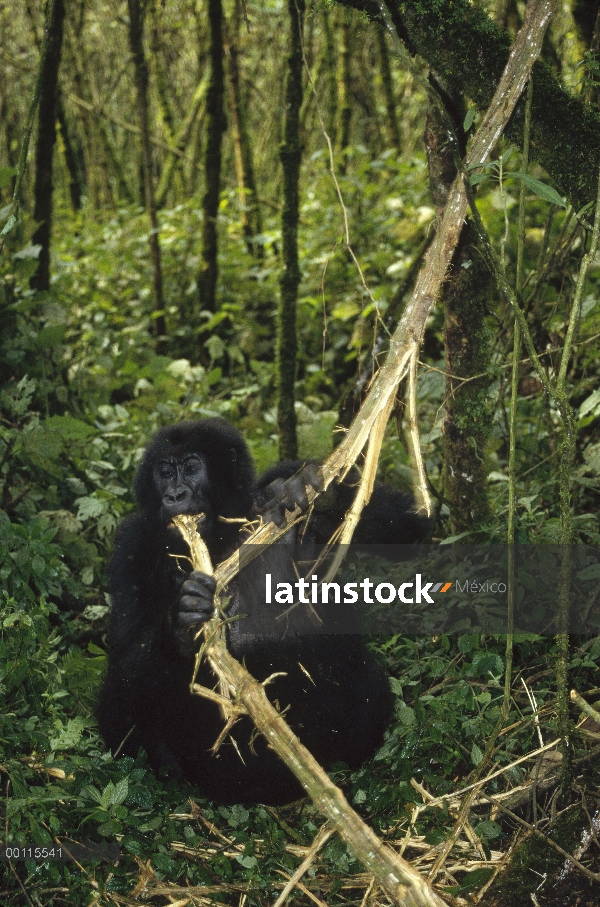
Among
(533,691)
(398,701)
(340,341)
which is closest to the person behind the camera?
(533,691)

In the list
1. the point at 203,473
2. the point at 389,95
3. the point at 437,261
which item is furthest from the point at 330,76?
the point at 437,261

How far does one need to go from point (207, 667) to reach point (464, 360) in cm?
197

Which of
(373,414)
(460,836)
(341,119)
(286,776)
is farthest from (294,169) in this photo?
(341,119)

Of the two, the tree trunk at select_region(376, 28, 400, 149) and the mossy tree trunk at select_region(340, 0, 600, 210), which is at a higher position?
the tree trunk at select_region(376, 28, 400, 149)

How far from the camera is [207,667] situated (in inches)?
152

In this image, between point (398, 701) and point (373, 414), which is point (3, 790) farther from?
point (373, 414)

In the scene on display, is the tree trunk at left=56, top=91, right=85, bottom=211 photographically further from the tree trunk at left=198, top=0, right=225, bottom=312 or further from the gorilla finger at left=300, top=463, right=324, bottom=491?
the gorilla finger at left=300, top=463, right=324, bottom=491

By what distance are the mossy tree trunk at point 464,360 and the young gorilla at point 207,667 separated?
2.34 feet

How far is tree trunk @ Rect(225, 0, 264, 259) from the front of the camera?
8.80 m

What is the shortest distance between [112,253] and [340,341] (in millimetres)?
3585

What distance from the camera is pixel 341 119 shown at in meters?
10.2

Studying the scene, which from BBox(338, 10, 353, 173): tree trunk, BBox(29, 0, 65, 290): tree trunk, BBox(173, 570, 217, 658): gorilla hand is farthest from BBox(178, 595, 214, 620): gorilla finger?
BBox(338, 10, 353, 173): tree trunk

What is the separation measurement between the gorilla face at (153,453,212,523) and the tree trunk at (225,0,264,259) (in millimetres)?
5338

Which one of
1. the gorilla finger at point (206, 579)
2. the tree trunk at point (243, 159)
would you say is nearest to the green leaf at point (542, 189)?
the gorilla finger at point (206, 579)
